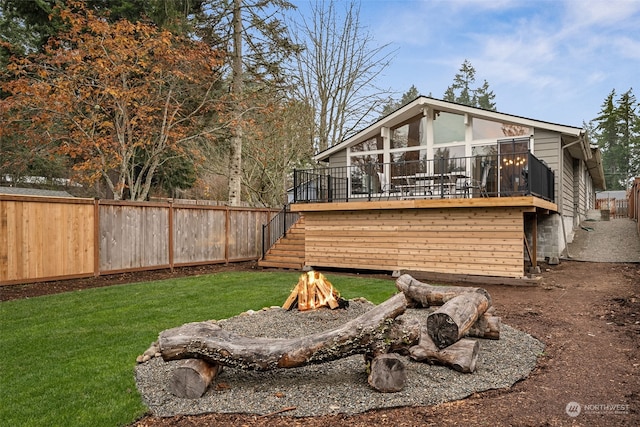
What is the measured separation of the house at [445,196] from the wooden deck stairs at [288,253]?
0.52ft

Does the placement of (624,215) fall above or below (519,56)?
below

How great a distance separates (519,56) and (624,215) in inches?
720

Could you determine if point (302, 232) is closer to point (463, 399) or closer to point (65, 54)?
point (65, 54)

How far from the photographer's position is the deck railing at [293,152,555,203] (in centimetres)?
884

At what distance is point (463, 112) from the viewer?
11.0m

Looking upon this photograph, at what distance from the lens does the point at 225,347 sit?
3.14 metres

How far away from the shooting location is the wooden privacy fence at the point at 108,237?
7.64 metres

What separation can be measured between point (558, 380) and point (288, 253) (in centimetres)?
868

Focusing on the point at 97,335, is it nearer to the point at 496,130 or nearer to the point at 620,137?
the point at 496,130

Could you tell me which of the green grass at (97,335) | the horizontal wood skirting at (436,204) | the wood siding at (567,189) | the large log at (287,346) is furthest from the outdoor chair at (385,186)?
the large log at (287,346)

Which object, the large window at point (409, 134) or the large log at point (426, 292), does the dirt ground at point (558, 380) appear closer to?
the large log at point (426, 292)

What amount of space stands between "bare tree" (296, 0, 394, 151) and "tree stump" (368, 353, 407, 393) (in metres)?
15.4

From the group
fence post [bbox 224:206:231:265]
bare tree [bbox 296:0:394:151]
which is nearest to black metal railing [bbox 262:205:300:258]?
fence post [bbox 224:206:231:265]

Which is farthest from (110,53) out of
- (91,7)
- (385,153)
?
(385,153)
